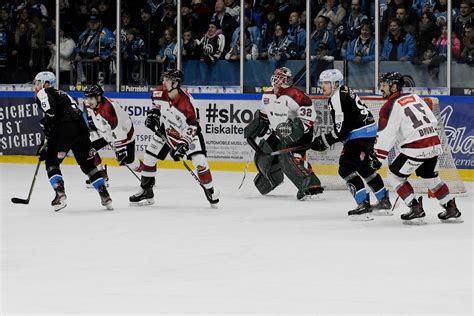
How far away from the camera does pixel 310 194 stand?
35.6 ft

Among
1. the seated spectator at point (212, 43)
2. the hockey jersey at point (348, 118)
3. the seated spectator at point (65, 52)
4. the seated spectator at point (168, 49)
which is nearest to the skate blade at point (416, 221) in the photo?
the hockey jersey at point (348, 118)

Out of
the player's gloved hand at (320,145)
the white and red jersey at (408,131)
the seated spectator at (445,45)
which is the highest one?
the seated spectator at (445,45)

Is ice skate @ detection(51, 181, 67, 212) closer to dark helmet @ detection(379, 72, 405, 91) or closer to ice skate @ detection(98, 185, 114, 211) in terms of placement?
ice skate @ detection(98, 185, 114, 211)

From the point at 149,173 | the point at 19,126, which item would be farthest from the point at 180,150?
the point at 19,126

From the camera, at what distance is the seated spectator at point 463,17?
1238 cm

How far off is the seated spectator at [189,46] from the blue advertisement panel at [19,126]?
2070 mm

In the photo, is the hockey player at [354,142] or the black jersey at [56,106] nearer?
the hockey player at [354,142]

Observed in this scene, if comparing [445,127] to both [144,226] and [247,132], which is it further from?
[144,226]

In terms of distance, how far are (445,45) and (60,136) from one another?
4680mm

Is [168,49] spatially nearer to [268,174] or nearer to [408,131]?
[268,174]

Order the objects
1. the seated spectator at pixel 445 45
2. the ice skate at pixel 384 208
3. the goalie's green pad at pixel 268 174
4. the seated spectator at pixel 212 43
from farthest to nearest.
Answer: the seated spectator at pixel 212 43
the seated spectator at pixel 445 45
the goalie's green pad at pixel 268 174
the ice skate at pixel 384 208

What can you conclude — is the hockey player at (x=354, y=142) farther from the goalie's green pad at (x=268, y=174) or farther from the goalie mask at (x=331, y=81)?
the goalie's green pad at (x=268, y=174)

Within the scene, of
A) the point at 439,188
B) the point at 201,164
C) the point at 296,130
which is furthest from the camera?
the point at 296,130

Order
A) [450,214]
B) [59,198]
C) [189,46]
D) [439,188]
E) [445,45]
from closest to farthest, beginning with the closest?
[439,188] < [450,214] < [59,198] < [445,45] < [189,46]
